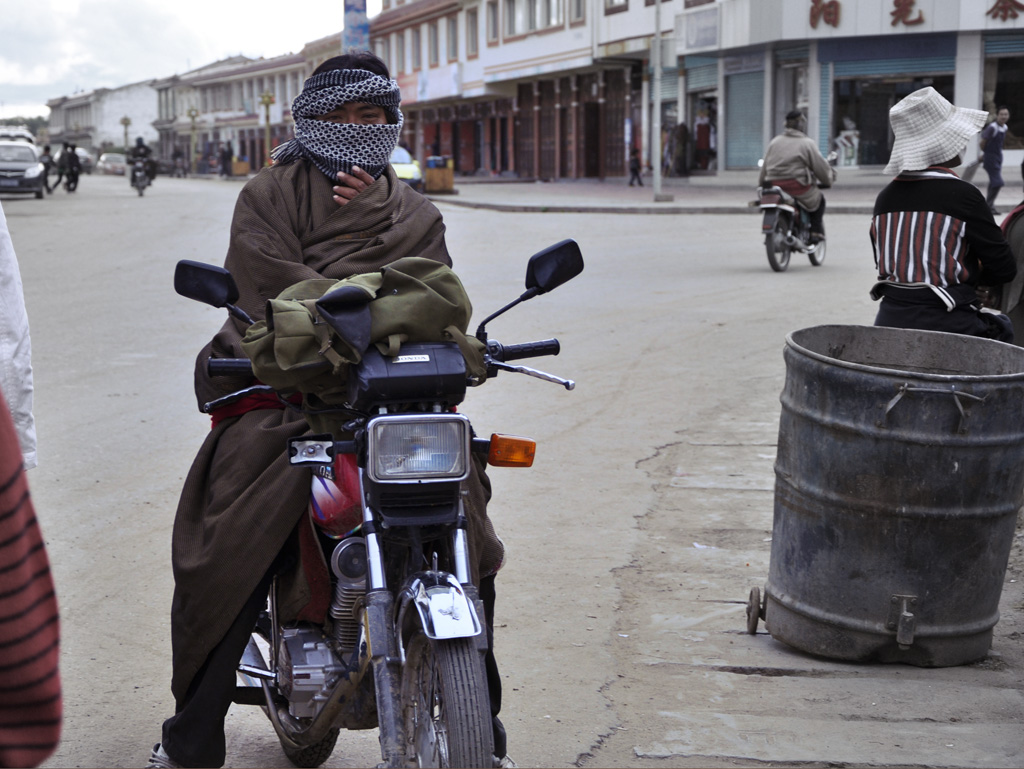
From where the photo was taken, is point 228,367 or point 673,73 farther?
point 673,73

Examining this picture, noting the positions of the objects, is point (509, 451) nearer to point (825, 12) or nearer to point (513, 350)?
point (513, 350)

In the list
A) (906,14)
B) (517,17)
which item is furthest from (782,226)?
(517,17)

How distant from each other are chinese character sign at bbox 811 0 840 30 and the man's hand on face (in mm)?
29774

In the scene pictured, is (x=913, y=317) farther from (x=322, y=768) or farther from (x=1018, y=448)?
(x=322, y=768)

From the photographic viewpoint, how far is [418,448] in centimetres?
226

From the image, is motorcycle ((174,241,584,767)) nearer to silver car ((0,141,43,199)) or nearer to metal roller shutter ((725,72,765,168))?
silver car ((0,141,43,199))

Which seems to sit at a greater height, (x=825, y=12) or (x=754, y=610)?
(x=825, y=12)

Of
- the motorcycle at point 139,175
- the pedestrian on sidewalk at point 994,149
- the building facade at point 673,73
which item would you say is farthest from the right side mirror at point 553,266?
the motorcycle at point 139,175

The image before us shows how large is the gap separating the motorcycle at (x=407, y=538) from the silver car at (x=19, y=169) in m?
30.9

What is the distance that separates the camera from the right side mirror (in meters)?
2.54

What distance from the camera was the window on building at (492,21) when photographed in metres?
48.9

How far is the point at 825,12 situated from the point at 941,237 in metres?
27.8

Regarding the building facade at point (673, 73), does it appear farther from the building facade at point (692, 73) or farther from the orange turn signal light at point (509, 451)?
the orange turn signal light at point (509, 451)

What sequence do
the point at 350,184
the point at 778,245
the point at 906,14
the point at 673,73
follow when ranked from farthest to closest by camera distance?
Answer: the point at 673,73, the point at 906,14, the point at 778,245, the point at 350,184
